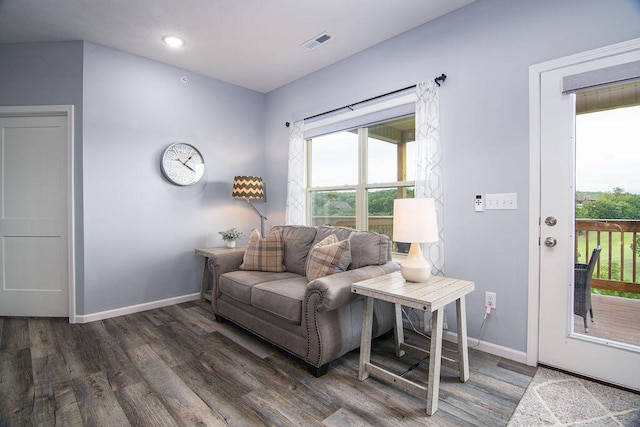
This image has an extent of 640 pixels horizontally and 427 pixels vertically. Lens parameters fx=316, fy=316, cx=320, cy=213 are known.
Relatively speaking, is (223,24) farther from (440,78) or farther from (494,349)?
(494,349)

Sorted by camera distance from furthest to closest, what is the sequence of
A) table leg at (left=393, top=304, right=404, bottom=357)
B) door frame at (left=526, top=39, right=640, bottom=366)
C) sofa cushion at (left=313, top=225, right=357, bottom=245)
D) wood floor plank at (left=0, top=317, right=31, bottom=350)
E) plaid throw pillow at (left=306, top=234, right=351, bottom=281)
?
1. sofa cushion at (left=313, top=225, right=357, bottom=245)
2. wood floor plank at (left=0, top=317, right=31, bottom=350)
3. plaid throw pillow at (left=306, top=234, right=351, bottom=281)
4. table leg at (left=393, top=304, right=404, bottom=357)
5. door frame at (left=526, top=39, right=640, bottom=366)

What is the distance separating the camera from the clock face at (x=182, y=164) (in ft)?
11.4

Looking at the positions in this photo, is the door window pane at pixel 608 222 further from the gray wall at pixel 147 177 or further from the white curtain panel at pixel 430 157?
the gray wall at pixel 147 177

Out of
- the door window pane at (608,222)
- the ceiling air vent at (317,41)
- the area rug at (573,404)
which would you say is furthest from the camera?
the ceiling air vent at (317,41)

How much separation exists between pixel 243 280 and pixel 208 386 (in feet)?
2.87

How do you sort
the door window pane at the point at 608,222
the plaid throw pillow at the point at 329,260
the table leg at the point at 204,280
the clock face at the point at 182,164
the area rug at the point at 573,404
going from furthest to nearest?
the table leg at the point at 204,280 < the clock face at the point at 182,164 < the plaid throw pillow at the point at 329,260 < the door window pane at the point at 608,222 < the area rug at the point at 573,404

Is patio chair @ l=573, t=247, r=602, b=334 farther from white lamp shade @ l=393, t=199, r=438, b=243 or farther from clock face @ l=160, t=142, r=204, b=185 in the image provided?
clock face @ l=160, t=142, r=204, b=185

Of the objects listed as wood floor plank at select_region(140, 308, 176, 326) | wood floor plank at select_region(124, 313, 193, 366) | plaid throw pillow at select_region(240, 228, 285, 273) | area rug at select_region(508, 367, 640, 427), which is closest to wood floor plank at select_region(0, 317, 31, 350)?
wood floor plank at select_region(124, 313, 193, 366)

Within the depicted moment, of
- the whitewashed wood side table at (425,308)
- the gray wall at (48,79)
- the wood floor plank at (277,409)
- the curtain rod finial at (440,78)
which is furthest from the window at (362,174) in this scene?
the gray wall at (48,79)

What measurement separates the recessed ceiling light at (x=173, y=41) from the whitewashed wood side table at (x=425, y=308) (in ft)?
9.13

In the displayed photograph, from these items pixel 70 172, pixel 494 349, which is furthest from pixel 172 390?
pixel 70 172

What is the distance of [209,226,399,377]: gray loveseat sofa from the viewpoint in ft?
6.63

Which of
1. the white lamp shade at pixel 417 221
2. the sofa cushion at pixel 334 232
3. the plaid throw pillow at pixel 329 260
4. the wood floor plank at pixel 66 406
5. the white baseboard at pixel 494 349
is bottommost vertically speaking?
the wood floor plank at pixel 66 406

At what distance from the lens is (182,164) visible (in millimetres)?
3598
